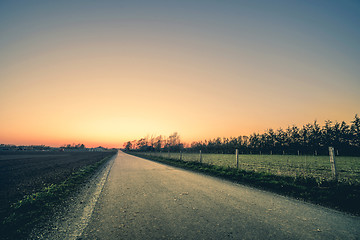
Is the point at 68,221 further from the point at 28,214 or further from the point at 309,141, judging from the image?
the point at 309,141

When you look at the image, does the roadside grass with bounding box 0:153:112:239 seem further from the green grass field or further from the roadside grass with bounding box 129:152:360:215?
the green grass field

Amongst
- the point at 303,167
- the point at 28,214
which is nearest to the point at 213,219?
the point at 28,214

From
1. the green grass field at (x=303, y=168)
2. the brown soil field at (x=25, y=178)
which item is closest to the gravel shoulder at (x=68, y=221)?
the brown soil field at (x=25, y=178)

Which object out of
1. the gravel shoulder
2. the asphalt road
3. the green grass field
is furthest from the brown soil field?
the green grass field

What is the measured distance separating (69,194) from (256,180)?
9556 millimetres

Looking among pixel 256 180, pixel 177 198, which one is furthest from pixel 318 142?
pixel 177 198

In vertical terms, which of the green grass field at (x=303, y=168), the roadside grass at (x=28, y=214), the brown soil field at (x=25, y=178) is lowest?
the brown soil field at (x=25, y=178)

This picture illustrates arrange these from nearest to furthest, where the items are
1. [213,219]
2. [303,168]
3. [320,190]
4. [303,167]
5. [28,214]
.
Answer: [213,219] → [28,214] → [320,190] → [303,168] → [303,167]

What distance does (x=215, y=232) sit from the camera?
3.50 m

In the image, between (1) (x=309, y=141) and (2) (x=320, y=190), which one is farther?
(1) (x=309, y=141)

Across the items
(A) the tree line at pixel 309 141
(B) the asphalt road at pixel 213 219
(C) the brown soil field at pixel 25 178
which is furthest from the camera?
Answer: (A) the tree line at pixel 309 141

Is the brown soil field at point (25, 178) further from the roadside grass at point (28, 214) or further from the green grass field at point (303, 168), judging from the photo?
the green grass field at point (303, 168)

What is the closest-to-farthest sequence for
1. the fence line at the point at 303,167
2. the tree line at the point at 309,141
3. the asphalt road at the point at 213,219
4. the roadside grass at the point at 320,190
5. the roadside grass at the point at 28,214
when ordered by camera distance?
the asphalt road at the point at 213,219 → the roadside grass at the point at 28,214 → the roadside grass at the point at 320,190 → the fence line at the point at 303,167 → the tree line at the point at 309,141

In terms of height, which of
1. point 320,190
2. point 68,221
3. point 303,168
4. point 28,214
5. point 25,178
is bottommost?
point 25,178
